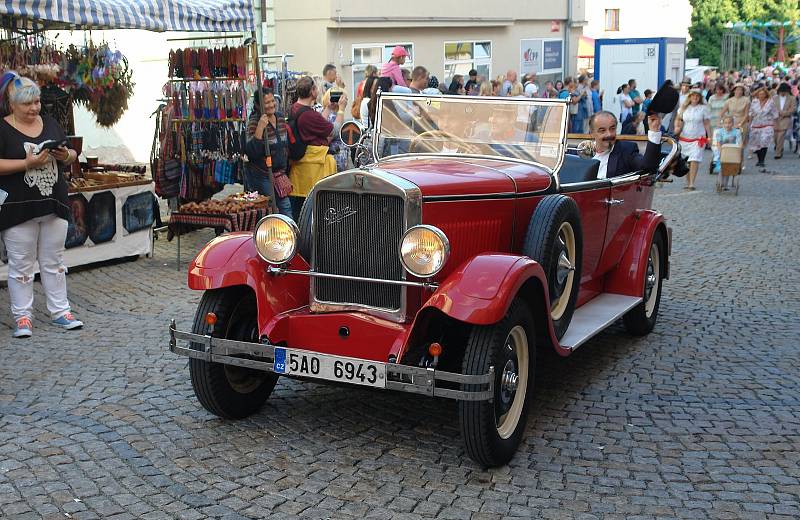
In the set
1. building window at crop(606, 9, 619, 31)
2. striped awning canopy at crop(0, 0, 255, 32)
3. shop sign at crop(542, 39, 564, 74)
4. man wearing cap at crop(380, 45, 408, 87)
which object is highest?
building window at crop(606, 9, 619, 31)

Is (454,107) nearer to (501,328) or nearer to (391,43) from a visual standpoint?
(501,328)

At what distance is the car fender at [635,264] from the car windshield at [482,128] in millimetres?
1320

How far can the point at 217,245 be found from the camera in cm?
532

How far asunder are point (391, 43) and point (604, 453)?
20.1m

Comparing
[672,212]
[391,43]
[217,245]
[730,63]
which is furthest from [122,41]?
[730,63]

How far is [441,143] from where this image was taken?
6152 mm

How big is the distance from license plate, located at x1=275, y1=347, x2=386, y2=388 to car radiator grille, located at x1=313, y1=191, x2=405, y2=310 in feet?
1.54

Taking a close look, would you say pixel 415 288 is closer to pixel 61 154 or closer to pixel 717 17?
pixel 61 154

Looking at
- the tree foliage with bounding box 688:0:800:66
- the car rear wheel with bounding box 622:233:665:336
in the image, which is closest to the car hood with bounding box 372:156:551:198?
the car rear wheel with bounding box 622:233:665:336

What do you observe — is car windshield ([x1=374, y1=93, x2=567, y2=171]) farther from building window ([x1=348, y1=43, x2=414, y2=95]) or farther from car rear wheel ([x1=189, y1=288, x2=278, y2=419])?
building window ([x1=348, y1=43, x2=414, y2=95])

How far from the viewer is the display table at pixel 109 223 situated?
9320mm

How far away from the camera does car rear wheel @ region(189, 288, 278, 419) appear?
506 cm

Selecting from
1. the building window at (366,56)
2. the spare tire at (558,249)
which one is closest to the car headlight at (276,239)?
the spare tire at (558,249)

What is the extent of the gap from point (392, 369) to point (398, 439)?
69 cm
